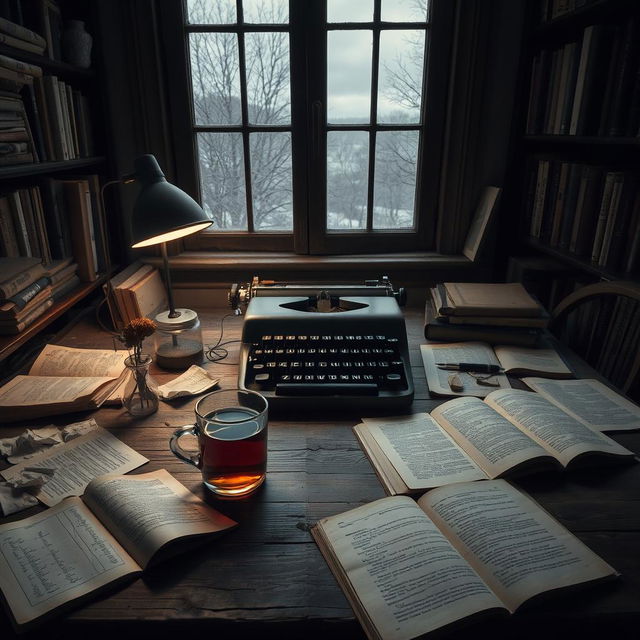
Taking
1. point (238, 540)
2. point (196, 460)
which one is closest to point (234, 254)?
point (196, 460)

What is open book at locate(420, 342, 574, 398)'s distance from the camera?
117cm

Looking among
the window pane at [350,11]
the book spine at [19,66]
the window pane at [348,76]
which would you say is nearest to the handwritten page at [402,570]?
the book spine at [19,66]

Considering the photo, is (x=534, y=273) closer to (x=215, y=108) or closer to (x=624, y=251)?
(x=624, y=251)

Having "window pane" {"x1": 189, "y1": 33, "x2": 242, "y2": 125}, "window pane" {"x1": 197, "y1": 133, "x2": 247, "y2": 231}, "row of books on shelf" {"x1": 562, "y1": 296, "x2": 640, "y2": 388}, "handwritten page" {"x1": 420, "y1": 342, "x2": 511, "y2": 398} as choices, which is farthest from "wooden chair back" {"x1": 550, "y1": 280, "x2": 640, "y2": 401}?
"window pane" {"x1": 189, "y1": 33, "x2": 242, "y2": 125}

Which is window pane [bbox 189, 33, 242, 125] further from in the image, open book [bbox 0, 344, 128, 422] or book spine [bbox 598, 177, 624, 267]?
book spine [bbox 598, 177, 624, 267]

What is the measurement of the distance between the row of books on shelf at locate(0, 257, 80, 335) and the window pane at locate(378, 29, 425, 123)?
1.22m

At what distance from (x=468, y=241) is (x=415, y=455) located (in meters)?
1.17

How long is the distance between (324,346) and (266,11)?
4.06 feet

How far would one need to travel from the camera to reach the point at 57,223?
4.97 feet

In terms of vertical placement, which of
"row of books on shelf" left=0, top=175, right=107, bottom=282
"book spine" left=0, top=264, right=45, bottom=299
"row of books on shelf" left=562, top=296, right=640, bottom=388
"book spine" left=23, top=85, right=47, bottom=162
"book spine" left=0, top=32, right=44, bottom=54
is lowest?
"row of books on shelf" left=562, top=296, right=640, bottom=388

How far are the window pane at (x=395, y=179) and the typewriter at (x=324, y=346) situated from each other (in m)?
0.63

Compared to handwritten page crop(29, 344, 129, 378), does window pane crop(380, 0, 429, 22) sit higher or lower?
higher

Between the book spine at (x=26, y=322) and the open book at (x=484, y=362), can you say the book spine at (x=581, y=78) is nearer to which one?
the open book at (x=484, y=362)

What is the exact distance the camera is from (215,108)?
185 cm
